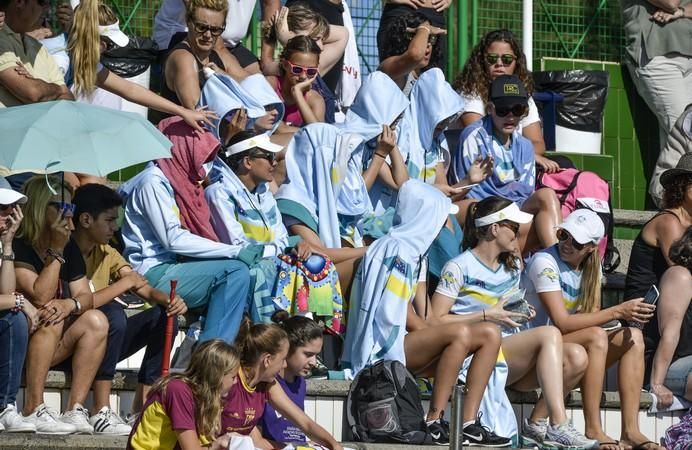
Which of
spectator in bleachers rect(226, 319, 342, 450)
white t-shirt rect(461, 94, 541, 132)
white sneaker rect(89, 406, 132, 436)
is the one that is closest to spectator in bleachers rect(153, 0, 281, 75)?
white t-shirt rect(461, 94, 541, 132)

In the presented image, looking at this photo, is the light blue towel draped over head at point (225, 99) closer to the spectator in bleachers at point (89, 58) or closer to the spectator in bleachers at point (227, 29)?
the spectator in bleachers at point (89, 58)

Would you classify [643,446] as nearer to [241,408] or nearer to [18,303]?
[241,408]

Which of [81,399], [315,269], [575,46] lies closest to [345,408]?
[315,269]

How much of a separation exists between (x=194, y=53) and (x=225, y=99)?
0.63 metres

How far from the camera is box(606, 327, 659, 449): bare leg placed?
407 inches

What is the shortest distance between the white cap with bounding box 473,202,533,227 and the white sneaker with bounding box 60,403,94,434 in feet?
9.16

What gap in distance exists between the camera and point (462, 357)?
994 cm

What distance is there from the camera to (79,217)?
9.86 metres

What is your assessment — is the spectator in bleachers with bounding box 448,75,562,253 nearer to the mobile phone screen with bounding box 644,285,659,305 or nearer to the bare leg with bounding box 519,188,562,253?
the bare leg with bounding box 519,188,562,253

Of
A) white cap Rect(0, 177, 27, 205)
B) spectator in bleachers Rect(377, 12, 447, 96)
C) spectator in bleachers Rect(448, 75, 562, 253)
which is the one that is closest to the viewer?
white cap Rect(0, 177, 27, 205)

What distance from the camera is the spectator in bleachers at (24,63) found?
33.1 ft

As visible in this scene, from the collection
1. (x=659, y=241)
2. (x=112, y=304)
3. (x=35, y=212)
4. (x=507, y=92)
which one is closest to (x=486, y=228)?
(x=659, y=241)

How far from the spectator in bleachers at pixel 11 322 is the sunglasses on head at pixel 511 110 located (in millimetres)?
4121

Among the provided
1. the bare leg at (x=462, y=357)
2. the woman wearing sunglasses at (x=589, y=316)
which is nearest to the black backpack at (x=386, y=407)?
the bare leg at (x=462, y=357)
